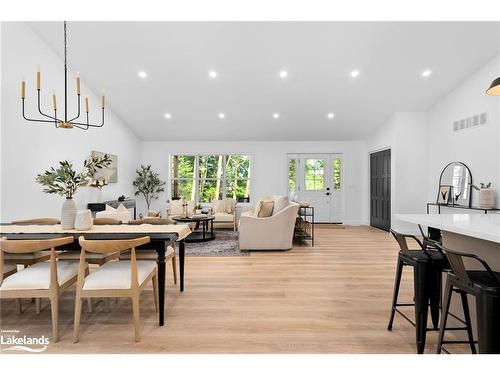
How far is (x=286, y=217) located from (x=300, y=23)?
3.10 m

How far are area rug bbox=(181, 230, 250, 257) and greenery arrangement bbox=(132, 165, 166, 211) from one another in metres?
3.03

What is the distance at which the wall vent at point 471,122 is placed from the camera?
17.0ft

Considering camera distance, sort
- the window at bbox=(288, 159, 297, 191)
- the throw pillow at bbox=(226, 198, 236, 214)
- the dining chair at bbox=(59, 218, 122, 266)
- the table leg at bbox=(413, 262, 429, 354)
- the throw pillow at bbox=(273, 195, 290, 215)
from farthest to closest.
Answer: the window at bbox=(288, 159, 297, 191), the throw pillow at bbox=(226, 198, 236, 214), the throw pillow at bbox=(273, 195, 290, 215), the dining chair at bbox=(59, 218, 122, 266), the table leg at bbox=(413, 262, 429, 354)

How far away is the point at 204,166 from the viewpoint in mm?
9023

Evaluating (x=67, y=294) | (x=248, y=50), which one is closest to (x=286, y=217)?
(x=248, y=50)

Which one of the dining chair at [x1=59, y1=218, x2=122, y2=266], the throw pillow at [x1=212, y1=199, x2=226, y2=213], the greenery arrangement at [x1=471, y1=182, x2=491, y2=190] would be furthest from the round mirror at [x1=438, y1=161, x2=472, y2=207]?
the dining chair at [x1=59, y1=218, x2=122, y2=266]

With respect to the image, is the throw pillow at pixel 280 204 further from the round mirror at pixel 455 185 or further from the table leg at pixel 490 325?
the table leg at pixel 490 325

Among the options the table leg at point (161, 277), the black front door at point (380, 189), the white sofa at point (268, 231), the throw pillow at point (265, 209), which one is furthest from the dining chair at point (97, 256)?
the black front door at point (380, 189)

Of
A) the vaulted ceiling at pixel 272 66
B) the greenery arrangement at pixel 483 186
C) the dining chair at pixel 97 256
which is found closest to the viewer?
the dining chair at pixel 97 256

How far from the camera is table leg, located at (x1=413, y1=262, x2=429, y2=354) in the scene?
6.70ft

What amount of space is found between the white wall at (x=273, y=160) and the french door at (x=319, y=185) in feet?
0.67

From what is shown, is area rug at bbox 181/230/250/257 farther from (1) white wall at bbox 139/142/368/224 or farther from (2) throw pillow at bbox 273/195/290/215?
(1) white wall at bbox 139/142/368/224

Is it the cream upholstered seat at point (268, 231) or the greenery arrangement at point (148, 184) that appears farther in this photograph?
the greenery arrangement at point (148, 184)
